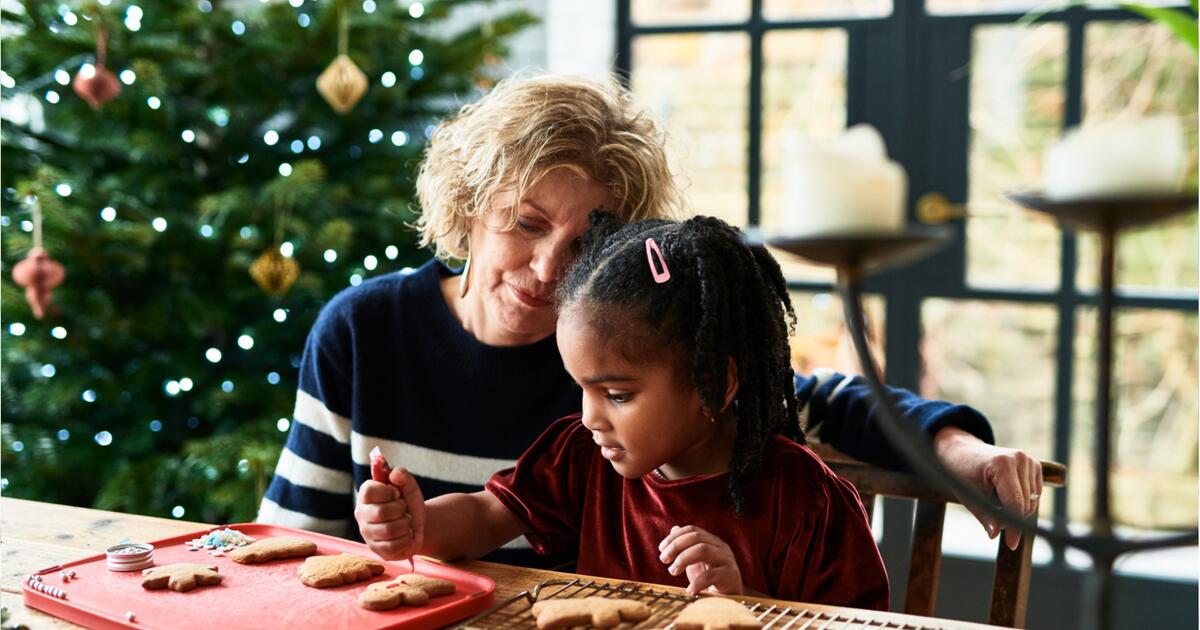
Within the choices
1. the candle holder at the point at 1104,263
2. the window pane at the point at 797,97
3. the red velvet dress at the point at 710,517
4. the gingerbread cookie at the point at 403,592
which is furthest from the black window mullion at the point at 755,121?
the candle holder at the point at 1104,263

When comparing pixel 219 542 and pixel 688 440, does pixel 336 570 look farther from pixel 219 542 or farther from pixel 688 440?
pixel 688 440

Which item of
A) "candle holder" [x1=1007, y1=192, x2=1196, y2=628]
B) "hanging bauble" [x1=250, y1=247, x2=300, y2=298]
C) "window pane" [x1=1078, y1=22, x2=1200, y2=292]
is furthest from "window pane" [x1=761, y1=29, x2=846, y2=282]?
"candle holder" [x1=1007, y1=192, x2=1196, y2=628]

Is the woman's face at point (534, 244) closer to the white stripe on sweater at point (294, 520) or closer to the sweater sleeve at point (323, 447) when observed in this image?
the sweater sleeve at point (323, 447)

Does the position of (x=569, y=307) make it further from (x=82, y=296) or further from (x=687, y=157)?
(x=82, y=296)

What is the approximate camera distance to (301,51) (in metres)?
2.65

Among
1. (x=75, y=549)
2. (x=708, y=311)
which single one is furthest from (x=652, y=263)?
(x=75, y=549)

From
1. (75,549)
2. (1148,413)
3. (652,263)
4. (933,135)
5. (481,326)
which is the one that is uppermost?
(933,135)

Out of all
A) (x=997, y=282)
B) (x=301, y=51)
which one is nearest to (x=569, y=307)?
(x=301, y=51)

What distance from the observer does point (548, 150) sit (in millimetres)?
1558

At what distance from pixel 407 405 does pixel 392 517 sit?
533 mm

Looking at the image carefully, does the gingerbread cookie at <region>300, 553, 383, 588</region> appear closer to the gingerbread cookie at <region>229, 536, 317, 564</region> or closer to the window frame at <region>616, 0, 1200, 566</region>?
the gingerbread cookie at <region>229, 536, 317, 564</region>

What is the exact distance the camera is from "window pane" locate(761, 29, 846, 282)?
3.29 metres

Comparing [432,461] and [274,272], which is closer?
[432,461]

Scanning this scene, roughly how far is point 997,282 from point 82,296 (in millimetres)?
2386
